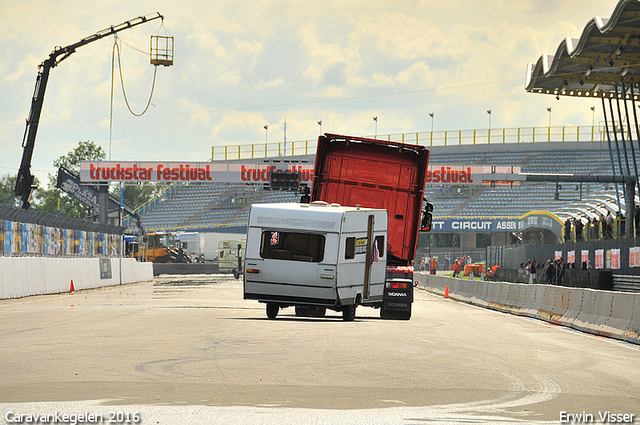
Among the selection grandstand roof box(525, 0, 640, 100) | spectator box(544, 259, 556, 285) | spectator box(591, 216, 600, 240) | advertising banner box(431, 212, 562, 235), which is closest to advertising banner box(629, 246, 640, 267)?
spectator box(591, 216, 600, 240)

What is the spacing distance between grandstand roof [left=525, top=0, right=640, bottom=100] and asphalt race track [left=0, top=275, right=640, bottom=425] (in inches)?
769

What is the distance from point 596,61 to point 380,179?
2307cm

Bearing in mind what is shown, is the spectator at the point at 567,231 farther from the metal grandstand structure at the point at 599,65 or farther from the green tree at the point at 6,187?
the green tree at the point at 6,187

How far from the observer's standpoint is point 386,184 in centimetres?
2038

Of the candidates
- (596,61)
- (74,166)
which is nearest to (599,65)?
(596,61)

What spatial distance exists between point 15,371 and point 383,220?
964cm

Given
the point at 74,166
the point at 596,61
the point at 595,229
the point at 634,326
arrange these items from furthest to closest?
the point at 74,166 → the point at 596,61 → the point at 595,229 → the point at 634,326

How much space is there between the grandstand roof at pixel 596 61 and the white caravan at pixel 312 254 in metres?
19.1

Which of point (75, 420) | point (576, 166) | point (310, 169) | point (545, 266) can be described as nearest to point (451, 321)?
point (75, 420)

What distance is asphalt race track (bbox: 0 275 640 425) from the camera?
26.1ft

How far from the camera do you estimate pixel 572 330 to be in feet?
64.4

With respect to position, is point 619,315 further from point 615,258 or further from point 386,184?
point 615,258

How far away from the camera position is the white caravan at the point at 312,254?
58.0ft

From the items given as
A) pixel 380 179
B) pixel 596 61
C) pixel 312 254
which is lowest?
pixel 312 254
